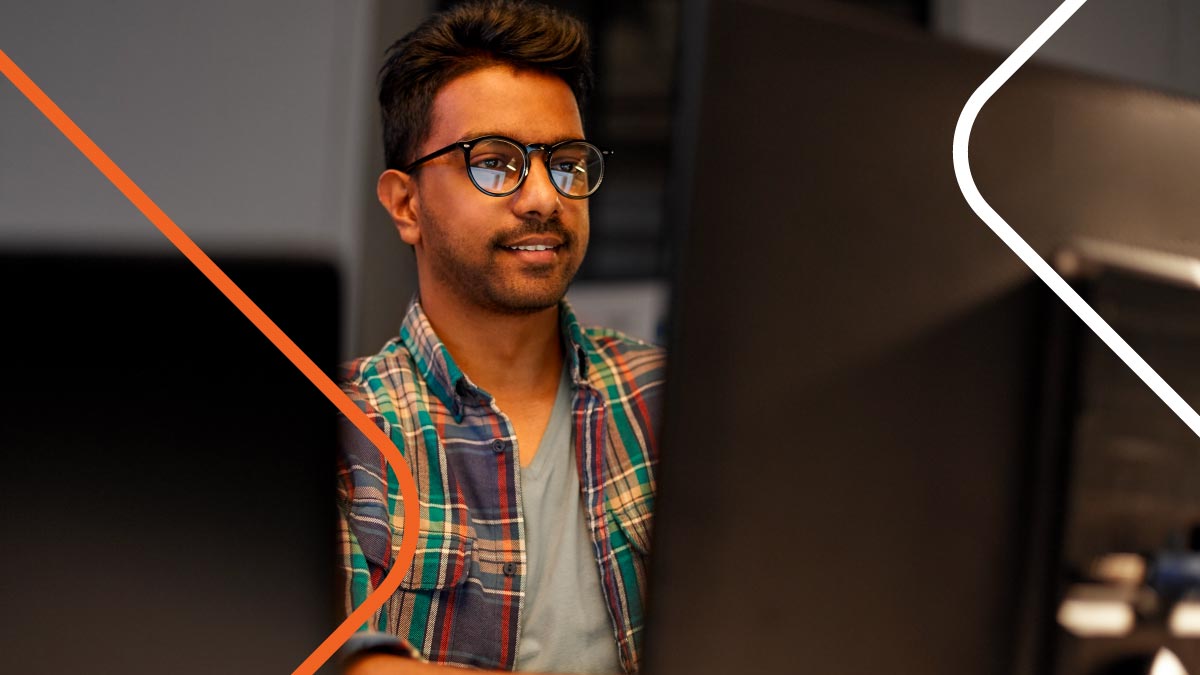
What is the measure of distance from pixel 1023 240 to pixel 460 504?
404 mm

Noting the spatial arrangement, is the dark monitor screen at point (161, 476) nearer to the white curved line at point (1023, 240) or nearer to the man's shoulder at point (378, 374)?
the man's shoulder at point (378, 374)

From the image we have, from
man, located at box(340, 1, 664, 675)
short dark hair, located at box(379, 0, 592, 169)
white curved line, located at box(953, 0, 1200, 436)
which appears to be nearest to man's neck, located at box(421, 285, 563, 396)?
man, located at box(340, 1, 664, 675)

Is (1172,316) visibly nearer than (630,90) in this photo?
Yes

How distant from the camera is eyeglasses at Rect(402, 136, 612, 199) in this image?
2.13 ft

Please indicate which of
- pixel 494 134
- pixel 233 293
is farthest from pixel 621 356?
pixel 233 293

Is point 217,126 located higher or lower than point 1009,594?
higher

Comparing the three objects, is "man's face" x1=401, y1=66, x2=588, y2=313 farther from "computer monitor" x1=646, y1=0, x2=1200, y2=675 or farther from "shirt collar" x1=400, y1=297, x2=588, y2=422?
"computer monitor" x1=646, y1=0, x2=1200, y2=675

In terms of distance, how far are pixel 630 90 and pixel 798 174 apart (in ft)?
9.03

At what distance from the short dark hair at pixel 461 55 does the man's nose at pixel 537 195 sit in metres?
0.08

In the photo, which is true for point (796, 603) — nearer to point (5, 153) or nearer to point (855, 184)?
point (855, 184)

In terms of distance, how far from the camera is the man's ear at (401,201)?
2.14 feet

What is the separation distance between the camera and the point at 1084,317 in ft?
2.04

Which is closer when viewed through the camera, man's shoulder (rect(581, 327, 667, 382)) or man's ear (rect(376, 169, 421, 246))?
man's ear (rect(376, 169, 421, 246))

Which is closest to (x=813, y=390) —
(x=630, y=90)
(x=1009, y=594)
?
(x=1009, y=594)
